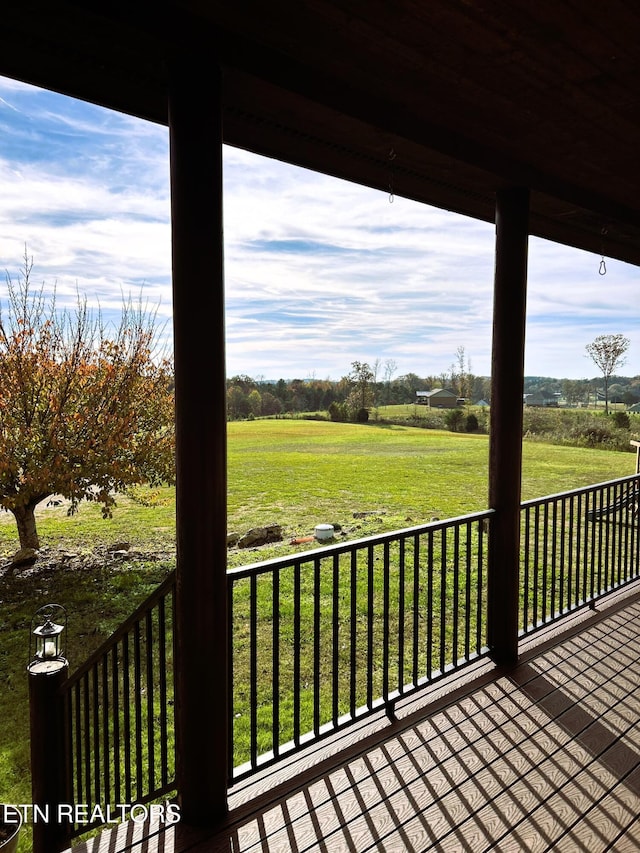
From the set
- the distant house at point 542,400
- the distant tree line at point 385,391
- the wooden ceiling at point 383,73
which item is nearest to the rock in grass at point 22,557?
the distant tree line at point 385,391

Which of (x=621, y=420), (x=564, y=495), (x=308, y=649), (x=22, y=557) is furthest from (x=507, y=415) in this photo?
(x=621, y=420)

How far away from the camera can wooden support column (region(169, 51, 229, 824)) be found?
66.1 inches

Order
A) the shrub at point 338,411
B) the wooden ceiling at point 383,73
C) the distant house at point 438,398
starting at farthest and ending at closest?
1. the distant house at point 438,398
2. the shrub at point 338,411
3. the wooden ceiling at point 383,73

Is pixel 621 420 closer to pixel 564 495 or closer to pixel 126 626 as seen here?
pixel 564 495

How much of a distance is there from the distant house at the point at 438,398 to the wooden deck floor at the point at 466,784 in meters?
7.54

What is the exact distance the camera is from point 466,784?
79.2 inches

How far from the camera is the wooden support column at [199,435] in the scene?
5.50 feet

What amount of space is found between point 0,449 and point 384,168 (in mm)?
5204

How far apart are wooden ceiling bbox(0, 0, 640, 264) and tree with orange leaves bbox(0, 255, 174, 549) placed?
499 cm

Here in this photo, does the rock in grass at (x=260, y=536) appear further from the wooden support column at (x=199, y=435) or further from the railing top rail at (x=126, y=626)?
the wooden support column at (x=199, y=435)

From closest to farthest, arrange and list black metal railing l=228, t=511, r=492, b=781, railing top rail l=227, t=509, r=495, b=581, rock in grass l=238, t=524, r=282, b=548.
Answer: railing top rail l=227, t=509, r=495, b=581, black metal railing l=228, t=511, r=492, b=781, rock in grass l=238, t=524, r=282, b=548

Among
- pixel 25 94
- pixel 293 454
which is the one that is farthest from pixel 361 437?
pixel 25 94

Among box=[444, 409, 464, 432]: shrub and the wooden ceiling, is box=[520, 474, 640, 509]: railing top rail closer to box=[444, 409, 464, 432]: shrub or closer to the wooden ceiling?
the wooden ceiling

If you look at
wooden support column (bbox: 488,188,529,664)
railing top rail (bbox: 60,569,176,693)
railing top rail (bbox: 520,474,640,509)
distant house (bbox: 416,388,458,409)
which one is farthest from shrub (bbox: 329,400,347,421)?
railing top rail (bbox: 60,569,176,693)
